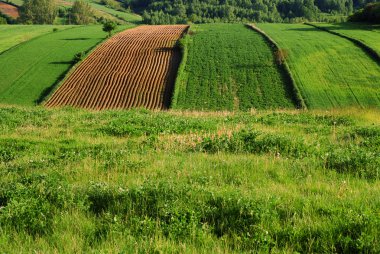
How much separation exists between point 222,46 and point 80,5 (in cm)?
8639

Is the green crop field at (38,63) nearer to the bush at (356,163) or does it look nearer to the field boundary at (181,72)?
the field boundary at (181,72)

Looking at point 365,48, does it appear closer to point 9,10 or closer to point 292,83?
point 292,83

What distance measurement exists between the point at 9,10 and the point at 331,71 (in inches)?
5069

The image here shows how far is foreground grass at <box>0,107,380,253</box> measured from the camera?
557cm

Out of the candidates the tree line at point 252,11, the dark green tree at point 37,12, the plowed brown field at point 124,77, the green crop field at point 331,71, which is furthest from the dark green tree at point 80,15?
the green crop field at point 331,71

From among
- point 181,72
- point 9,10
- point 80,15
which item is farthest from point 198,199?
point 9,10

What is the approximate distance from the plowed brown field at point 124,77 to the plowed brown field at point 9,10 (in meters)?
88.8

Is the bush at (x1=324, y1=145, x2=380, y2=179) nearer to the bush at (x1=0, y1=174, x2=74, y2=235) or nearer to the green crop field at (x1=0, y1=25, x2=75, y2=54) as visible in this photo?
the bush at (x1=0, y1=174, x2=74, y2=235)

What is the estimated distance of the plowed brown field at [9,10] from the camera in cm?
13581

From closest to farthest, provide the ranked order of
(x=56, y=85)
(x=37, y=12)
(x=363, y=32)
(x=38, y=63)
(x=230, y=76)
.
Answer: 1. (x=56, y=85)
2. (x=230, y=76)
3. (x=38, y=63)
4. (x=363, y=32)
5. (x=37, y=12)

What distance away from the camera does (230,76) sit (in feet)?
155

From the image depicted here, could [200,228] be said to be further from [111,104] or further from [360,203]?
[111,104]

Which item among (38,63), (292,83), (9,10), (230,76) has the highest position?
(9,10)

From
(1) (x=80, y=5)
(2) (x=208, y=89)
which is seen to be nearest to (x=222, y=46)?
(2) (x=208, y=89)
